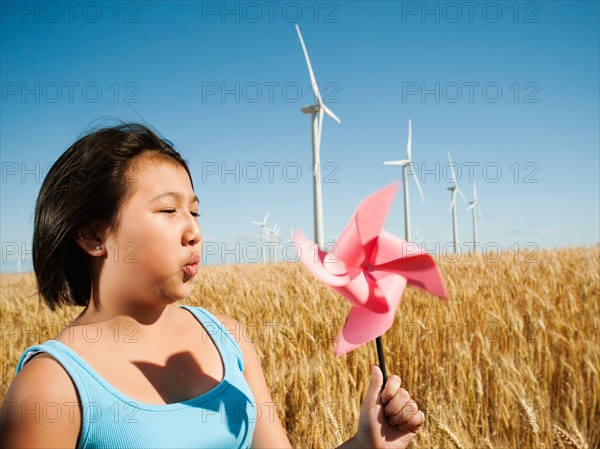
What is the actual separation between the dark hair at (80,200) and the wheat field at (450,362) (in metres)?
0.21

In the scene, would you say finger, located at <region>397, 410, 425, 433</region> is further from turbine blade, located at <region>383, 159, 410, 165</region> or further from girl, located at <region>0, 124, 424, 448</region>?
turbine blade, located at <region>383, 159, 410, 165</region>

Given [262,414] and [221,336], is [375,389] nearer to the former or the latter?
[262,414]

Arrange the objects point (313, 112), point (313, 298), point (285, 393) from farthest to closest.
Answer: point (313, 112), point (313, 298), point (285, 393)

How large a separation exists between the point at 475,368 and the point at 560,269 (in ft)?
13.0

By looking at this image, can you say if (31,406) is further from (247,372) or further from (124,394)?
(247,372)

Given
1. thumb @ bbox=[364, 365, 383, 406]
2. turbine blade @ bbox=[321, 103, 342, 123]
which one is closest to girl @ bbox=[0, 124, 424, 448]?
thumb @ bbox=[364, 365, 383, 406]

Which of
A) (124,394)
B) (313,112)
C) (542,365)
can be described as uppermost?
(313,112)

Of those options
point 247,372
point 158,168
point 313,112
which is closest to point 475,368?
point 247,372

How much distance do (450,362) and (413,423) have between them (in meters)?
1.84

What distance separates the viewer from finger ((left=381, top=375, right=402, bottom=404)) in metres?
1.21

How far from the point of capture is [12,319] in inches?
213

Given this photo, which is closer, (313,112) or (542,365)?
(542,365)

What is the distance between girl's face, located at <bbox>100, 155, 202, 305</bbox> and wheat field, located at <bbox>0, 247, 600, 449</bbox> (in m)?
0.54

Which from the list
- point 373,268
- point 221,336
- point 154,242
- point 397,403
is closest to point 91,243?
point 154,242
